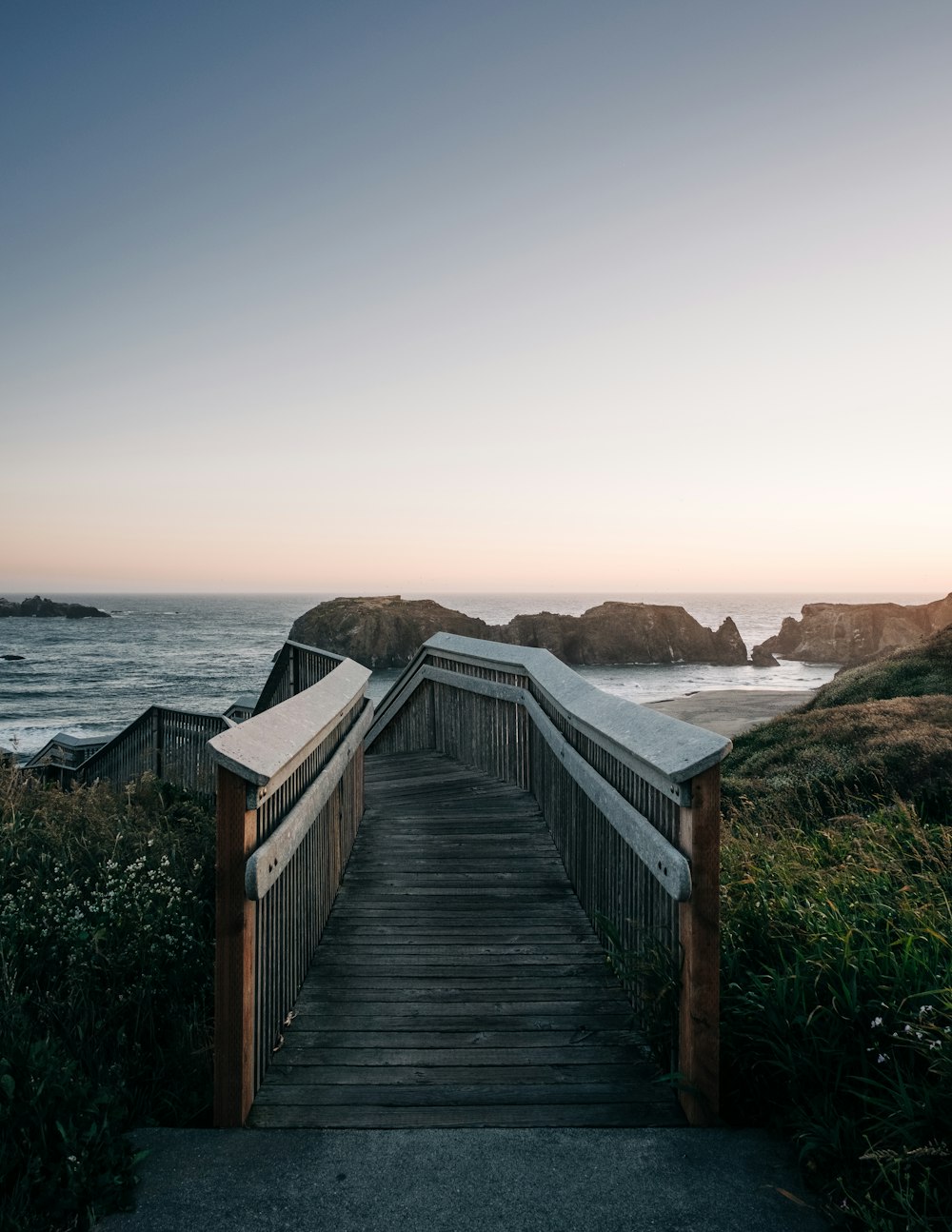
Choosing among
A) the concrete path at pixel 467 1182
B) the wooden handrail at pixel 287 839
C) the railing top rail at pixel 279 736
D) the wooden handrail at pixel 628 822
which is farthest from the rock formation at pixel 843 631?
the concrete path at pixel 467 1182

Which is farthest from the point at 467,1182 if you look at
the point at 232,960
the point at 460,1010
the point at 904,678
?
A: the point at 904,678

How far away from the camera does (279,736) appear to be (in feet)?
10.4

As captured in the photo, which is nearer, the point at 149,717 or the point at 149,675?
the point at 149,717

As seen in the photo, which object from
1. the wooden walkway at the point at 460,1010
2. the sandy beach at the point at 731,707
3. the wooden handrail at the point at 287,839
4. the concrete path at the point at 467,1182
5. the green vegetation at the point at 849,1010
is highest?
the wooden handrail at the point at 287,839

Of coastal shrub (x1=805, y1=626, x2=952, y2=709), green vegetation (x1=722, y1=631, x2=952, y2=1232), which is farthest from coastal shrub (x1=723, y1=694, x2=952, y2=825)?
coastal shrub (x1=805, y1=626, x2=952, y2=709)

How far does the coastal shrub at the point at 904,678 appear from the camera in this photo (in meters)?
13.8

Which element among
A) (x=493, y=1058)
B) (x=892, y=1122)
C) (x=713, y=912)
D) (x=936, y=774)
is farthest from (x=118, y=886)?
(x=936, y=774)

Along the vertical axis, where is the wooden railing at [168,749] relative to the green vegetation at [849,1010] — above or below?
below

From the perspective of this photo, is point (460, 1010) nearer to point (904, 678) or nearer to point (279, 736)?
point (279, 736)

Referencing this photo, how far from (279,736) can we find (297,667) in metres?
7.05

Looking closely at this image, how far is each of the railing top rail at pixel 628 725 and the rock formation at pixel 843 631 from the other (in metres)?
68.1

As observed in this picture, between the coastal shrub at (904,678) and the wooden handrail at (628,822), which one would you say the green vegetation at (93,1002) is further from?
the coastal shrub at (904,678)

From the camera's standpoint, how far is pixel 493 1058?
3053 mm

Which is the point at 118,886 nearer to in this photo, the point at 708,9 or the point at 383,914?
the point at 383,914
